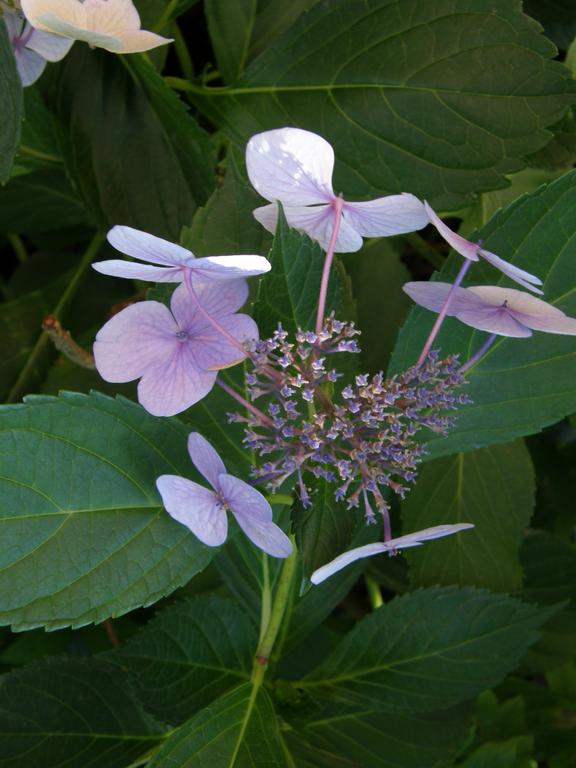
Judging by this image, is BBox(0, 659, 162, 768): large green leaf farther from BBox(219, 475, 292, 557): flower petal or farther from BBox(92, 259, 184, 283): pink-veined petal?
BBox(92, 259, 184, 283): pink-veined petal

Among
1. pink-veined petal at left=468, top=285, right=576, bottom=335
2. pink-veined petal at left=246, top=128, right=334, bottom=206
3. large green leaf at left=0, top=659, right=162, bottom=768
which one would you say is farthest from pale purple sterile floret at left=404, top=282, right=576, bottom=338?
large green leaf at left=0, top=659, right=162, bottom=768

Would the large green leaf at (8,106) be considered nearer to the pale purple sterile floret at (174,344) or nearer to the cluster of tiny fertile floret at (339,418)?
the pale purple sterile floret at (174,344)

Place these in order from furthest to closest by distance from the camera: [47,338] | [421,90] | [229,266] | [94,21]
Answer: [47,338] → [421,90] → [94,21] → [229,266]

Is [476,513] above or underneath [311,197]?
underneath

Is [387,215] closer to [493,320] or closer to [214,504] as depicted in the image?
[493,320]

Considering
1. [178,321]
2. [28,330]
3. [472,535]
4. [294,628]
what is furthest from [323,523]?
[28,330]

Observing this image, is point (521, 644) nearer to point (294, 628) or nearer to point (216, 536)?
point (294, 628)

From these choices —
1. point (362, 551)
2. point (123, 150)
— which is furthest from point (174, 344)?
point (123, 150)
